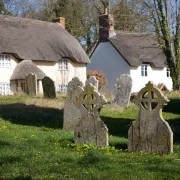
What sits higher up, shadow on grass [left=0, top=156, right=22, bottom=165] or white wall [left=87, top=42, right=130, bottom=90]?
white wall [left=87, top=42, right=130, bottom=90]

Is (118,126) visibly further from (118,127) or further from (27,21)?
(27,21)

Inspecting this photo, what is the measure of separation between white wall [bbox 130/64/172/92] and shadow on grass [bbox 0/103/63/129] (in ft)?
76.8

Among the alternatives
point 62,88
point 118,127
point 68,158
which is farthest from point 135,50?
point 68,158

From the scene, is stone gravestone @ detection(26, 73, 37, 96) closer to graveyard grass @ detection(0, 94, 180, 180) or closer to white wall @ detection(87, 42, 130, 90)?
graveyard grass @ detection(0, 94, 180, 180)

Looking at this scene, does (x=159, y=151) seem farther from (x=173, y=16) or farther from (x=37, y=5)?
(x=37, y=5)

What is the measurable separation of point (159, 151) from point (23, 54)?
1044 inches

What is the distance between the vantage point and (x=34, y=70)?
3600cm

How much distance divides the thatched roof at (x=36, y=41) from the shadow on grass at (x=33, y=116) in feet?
52.3

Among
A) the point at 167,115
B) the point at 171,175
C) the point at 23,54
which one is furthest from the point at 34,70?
the point at 171,175

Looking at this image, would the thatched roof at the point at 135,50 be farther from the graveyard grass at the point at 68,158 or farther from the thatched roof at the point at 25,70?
the graveyard grass at the point at 68,158

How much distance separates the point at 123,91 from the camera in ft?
73.4

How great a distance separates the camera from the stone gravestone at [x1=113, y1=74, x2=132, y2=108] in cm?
2209

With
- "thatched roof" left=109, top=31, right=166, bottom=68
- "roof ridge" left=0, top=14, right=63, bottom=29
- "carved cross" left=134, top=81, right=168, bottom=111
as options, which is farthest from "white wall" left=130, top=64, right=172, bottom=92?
"carved cross" left=134, top=81, right=168, bottom=111

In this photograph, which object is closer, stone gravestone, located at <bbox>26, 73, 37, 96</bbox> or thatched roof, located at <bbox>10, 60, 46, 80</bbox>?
stone gravestone, located at <bbox>26, 73, 37, 96</bbox>
